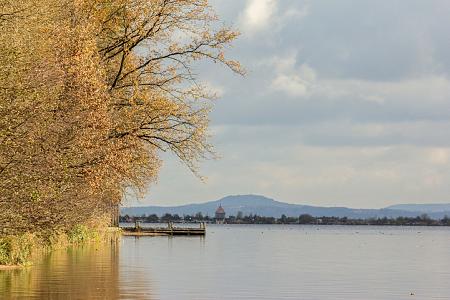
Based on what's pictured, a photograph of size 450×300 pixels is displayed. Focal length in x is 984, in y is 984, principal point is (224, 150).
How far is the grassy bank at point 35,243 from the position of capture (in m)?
47.4

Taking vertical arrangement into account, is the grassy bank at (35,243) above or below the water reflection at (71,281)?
above

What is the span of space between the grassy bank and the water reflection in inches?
32.0

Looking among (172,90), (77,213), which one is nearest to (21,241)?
(77,213)

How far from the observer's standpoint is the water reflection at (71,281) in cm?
3638

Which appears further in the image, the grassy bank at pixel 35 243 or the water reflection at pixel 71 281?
the grassy bank at pixel 35 243

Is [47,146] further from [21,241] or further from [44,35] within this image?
[21,241]

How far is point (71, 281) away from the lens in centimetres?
4266

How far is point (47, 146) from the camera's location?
1430 inches

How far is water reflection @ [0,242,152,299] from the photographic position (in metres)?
36.4

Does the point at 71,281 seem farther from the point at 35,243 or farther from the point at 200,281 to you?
the point at 35,243

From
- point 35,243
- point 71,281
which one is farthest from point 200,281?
point 35,243

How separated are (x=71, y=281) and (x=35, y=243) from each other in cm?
1274

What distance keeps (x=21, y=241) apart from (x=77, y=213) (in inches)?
182

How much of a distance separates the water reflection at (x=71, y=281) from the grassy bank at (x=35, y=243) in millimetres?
813
